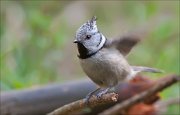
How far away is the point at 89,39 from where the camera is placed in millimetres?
2857

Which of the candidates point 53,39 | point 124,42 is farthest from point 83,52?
point 53,39

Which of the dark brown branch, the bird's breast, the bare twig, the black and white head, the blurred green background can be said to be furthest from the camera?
the blurred green background

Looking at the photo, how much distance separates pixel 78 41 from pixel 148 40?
2.50 metres

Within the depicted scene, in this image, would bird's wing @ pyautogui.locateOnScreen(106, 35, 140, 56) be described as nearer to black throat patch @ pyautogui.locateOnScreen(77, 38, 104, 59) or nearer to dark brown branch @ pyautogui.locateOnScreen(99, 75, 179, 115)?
black throat patch @ pyautogui.locateOnScreen(77, 38, 104, 59)

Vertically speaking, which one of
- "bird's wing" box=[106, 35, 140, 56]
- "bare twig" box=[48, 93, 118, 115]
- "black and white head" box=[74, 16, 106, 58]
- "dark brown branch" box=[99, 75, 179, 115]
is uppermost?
"black and white head" box=[74, 16, 106, 58]

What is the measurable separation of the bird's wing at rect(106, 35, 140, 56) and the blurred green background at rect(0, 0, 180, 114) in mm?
1176

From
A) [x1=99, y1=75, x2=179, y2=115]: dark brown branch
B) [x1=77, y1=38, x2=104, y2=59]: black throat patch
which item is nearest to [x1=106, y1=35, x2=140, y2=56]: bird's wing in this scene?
[x1=77, y1=38, x2=104, y2=59]: black throat patch

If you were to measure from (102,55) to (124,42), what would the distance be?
129 millimetres

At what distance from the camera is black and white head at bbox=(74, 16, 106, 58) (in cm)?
278

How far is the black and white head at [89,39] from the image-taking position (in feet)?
9.11

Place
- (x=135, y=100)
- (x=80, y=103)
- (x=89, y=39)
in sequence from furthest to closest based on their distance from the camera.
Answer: (x=135, y=100) → (x=89, y=39) → (x=80, y=103)

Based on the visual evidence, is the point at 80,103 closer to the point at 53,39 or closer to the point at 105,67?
the point at 105,67

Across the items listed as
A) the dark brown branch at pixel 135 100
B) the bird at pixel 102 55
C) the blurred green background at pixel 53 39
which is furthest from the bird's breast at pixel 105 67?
the blurred green background at pixel 53 39

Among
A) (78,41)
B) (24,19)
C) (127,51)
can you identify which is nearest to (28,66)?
(24,19)
